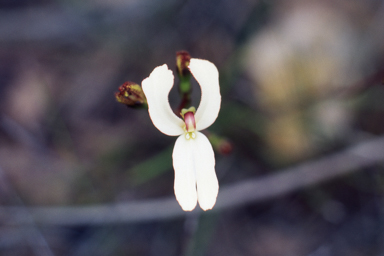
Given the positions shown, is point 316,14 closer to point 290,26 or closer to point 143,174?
point 290,26

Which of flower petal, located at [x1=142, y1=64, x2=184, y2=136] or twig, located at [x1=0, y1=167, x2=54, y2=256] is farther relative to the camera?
twig, located at [x1=0, y1=167, x2=54, y2=256]

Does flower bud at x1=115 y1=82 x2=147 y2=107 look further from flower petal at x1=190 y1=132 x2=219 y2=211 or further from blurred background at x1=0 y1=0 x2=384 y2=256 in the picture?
blurred background at x1=0 y1=0 x2=384 y2=256

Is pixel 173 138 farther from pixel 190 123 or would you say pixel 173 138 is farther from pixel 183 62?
pixel 190 123

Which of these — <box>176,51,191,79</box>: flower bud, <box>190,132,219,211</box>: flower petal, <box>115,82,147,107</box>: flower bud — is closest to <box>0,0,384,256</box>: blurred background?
<box>176,51,191,79</box>: flower bud

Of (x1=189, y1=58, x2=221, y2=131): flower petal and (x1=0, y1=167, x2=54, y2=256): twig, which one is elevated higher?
(x1=0, y1=167, x2=54, y2=256): twig

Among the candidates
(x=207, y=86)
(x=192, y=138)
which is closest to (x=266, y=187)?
(x=192, y=138)

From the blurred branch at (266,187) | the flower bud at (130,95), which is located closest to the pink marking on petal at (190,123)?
the flower bud at (130,95)

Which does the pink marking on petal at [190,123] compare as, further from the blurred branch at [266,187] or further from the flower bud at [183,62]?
the blurred branch at [266,187]
